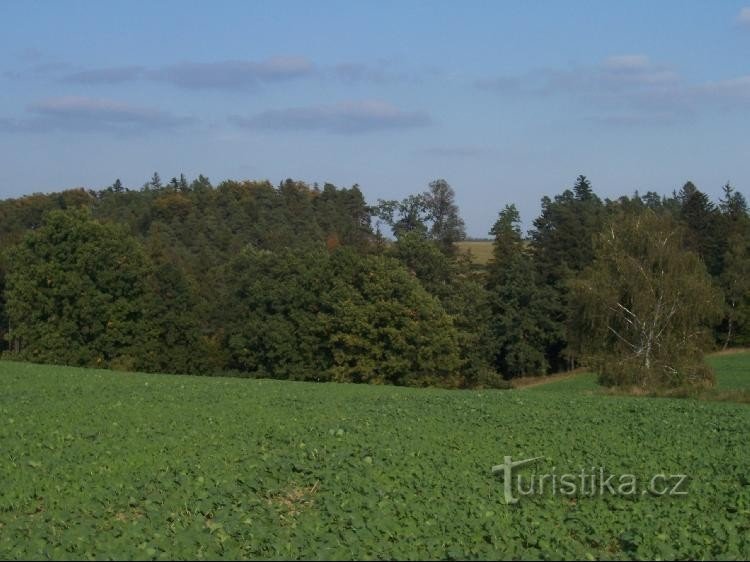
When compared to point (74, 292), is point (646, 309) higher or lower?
lower

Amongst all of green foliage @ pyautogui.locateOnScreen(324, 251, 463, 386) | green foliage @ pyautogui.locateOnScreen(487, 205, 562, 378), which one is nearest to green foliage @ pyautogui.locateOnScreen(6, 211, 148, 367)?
green foliage @ pyautogui.locateOnScreen(324, 251, 463, 386)

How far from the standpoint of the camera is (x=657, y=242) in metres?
41.8

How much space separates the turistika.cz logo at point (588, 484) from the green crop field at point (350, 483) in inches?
5.2

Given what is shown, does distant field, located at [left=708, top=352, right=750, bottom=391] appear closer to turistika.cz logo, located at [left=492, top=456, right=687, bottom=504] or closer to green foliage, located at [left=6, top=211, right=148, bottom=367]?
turistika.cz logo, located at [left=492, top=456, right=687, bottom=504]

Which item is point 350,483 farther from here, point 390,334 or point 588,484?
point 390,334

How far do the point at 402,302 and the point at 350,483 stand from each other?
4518 centimetres

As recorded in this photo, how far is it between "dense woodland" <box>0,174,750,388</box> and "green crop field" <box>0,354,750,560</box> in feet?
70.7

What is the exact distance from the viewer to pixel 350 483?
11.7 meters

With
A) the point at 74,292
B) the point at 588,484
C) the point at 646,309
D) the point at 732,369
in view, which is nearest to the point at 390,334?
the point at 646,309

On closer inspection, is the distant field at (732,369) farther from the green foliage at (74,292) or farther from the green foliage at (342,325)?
the green foliage at (74,292)

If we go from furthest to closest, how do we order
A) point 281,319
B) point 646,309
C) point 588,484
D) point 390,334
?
point 281,319 → point 390,334 → point 646,309 → point 588,484

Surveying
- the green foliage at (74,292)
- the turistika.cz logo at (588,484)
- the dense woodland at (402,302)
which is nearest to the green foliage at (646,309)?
the dense woodland at (402,302)

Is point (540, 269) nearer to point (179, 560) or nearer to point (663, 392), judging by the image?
point (663, 392)

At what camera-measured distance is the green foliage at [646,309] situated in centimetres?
4084
